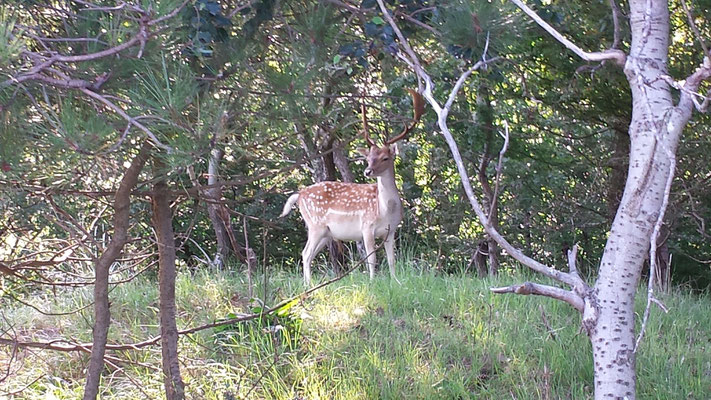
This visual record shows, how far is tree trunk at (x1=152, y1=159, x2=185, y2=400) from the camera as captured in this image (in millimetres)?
3881

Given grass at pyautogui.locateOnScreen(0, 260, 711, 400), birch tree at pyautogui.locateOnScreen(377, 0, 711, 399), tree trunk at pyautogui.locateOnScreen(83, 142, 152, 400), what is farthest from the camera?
grass at pyautogui.locateOnScreen(0, 260, 711, 400)

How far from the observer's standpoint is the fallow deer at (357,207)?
797 cm

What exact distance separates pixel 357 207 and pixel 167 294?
4.49 m

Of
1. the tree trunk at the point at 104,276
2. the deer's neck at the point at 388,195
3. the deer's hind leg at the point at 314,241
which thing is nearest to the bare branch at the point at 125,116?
the tree trunk at the point at 104,276

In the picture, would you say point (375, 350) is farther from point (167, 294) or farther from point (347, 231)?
point (347, 231)

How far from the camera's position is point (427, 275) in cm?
685

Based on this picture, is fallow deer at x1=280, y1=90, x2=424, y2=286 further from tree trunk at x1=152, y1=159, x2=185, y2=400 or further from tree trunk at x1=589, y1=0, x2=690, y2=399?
tree trunk at x1=589, y1=0, x2=690, y2=399

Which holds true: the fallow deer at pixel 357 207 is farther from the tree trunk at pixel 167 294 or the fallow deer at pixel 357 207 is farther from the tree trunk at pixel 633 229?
the tree trunk at pixel 633 229

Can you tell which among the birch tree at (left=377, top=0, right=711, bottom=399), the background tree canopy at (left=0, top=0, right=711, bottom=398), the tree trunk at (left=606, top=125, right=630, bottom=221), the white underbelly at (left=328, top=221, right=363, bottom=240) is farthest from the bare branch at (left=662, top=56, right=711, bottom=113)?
the tree trunk at (left=606, top=125, right=630, bottom=221)

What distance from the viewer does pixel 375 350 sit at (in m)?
5.07

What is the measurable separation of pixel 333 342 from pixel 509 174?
5847 mm

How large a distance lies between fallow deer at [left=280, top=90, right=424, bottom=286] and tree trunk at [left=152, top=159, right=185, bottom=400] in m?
3.78

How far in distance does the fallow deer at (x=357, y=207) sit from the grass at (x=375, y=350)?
1676 millimetres

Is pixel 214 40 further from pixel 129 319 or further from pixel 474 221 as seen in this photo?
pixel 474 221
